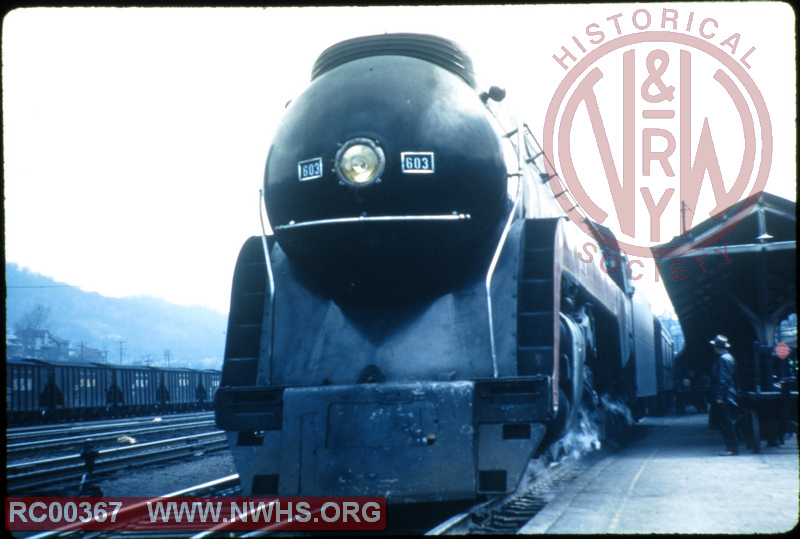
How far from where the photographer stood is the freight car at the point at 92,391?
19.0 m

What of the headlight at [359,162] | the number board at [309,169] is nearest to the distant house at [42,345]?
the number board at [309,169]

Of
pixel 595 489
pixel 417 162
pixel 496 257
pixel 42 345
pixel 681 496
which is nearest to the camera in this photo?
pixel 417 162

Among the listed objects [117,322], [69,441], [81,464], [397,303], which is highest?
[397,303]

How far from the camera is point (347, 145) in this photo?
477 cm

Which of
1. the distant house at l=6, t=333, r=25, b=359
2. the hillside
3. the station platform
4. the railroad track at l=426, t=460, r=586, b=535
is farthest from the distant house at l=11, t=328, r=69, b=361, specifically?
the hillside

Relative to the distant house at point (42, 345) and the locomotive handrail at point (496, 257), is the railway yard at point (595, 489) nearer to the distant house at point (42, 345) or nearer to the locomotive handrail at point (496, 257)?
the locomotive handrail at point (496, 257)

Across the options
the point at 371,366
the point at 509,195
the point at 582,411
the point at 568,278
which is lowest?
the point at 582,411

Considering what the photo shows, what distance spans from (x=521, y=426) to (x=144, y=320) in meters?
201

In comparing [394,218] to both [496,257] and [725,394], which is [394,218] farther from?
[725,394]

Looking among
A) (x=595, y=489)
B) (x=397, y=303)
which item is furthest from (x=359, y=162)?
(x=595, y=489)

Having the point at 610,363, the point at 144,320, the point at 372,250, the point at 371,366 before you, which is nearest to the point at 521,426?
the point at 371,366

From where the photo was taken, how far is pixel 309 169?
192 inches

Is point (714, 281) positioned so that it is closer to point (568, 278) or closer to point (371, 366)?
point (568, 278)

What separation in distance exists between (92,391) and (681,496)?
20.1m
